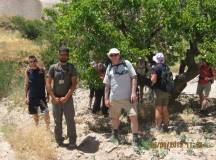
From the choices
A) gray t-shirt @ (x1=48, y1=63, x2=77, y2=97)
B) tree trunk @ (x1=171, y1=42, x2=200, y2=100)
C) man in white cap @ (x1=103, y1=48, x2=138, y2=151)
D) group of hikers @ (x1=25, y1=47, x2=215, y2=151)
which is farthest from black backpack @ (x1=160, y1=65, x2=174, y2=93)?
tree trunk @ (x1=171, y1=42, x2=200, y2=100)

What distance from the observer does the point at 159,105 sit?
32.6 ft

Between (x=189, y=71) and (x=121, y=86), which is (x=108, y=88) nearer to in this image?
(x=121, y=86)

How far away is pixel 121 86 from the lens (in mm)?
8828

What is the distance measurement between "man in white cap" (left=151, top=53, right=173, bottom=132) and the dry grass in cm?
217

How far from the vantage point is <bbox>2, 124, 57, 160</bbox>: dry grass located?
9078 mm

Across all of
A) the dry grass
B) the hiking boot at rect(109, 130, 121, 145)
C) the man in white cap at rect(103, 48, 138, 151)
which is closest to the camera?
the man in white cap at rect(103, 48, 138, 151)

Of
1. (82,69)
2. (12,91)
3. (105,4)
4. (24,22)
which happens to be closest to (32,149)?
(82,69)

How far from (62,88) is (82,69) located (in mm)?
1557

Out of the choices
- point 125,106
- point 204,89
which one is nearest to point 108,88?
point 125,106

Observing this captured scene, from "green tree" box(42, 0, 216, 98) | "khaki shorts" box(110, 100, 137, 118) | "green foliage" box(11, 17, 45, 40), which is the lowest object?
"khaki shorts" box(110, 100, 137, 118)

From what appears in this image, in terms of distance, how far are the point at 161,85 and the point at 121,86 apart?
3.79 feet

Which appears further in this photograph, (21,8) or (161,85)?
(21,8)

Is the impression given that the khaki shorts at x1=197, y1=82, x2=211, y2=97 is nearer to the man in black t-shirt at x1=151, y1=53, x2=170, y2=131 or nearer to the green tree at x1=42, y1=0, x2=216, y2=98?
the green tree at x1=42, y1=0, x2=216, y2=98

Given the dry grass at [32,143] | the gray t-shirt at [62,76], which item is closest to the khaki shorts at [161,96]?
the gray t-shirt at [62,76]
